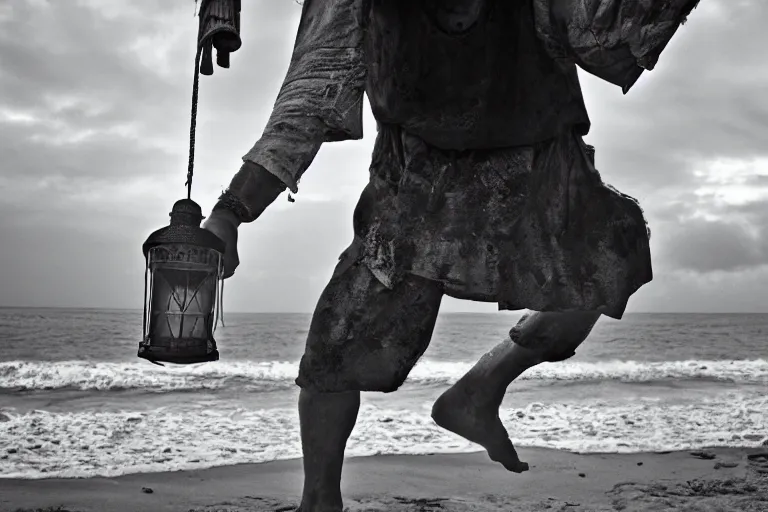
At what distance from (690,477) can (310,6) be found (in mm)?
3110

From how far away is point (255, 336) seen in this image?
15164 millimetres

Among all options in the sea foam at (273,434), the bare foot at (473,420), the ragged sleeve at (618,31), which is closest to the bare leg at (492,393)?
the bare foot at (473,420)

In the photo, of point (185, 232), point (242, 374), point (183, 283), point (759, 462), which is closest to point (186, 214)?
point (185, 232)

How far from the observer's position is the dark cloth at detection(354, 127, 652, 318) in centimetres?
209

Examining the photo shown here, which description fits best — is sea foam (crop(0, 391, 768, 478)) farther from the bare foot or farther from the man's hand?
the man's hand

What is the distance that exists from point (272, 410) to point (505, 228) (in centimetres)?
406

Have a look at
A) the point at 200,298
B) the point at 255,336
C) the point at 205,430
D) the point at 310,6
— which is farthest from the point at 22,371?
the point at 310,6

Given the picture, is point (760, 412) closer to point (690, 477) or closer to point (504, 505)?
point (690, 477)

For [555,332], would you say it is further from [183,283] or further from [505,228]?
[183,283]

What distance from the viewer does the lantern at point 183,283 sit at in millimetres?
1820

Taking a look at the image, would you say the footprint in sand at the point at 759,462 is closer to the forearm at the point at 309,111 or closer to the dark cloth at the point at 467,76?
the dark cloth at the point at 467,76

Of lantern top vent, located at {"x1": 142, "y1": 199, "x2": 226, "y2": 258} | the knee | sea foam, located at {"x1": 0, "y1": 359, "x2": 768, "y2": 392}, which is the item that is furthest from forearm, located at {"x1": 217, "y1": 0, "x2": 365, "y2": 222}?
Answer: sea foam, located at {"x1": 0, "y1": 359, "x2": 768, "y2": 392}

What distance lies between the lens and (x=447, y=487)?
3492 mm

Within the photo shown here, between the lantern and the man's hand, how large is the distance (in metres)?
0.02
